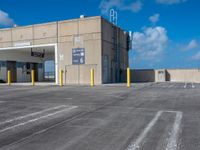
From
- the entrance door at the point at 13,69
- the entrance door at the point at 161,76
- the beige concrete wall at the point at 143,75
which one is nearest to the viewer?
the entrance door at the point at 161,76

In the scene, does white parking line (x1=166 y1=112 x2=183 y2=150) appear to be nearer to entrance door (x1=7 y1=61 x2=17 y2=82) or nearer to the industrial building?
the industrial building

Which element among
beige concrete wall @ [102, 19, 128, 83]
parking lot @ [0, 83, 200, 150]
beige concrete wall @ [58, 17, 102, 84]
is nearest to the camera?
parking lot @ [0, 83, 200, 150]

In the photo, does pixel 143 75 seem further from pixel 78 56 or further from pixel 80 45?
pixel 80 45

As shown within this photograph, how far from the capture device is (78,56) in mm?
25703

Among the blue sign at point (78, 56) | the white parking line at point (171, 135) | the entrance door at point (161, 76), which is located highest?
the blue sign at point (78, 56)

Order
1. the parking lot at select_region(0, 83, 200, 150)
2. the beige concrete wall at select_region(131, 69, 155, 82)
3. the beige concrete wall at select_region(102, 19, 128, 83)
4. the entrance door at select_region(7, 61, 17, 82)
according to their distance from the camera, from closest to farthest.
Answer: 1. the parking lot at select_region(0, 83, 200, 150)
2. the beige concrete wall at select_region(102, 19, 128, 83)
3. the beige concrete wall at select_region(131, 69, 155, 82)
4. the entrance door at select_region(7, 61, 17, 82)

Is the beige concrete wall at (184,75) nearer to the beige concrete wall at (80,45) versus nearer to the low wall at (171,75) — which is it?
the low wall at (171,75)

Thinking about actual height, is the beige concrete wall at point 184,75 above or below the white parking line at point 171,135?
above

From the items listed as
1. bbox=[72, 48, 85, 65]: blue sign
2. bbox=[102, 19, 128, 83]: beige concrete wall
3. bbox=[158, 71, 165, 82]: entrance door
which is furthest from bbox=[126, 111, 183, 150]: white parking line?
bbox=[158, 71, 165, 82]: entrance door

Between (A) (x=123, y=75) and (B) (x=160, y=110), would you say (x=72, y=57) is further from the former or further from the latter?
(B) (x=160, y=110)

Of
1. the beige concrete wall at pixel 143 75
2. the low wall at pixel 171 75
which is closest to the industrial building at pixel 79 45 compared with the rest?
the beige concrete wall at pixel 143 75

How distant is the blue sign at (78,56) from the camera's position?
25547mm

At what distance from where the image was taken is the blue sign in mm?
25547

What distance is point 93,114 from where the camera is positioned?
8266 millimetres
